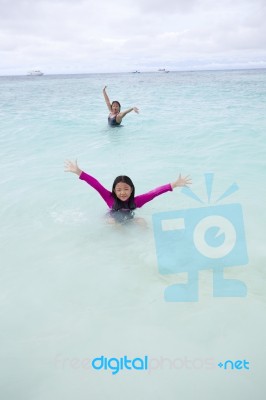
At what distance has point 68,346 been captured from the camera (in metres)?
3.09

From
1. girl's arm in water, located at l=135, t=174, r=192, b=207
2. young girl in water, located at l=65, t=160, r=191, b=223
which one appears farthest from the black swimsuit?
girl's arm in water, located at l=135, t=174, r=192, b=207

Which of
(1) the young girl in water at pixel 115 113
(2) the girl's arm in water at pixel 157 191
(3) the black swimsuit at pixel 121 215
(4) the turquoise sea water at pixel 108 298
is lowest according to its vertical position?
(4) the turquoise sea water at pixel 108 298

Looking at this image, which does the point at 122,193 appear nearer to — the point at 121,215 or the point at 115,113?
the point at 121,215

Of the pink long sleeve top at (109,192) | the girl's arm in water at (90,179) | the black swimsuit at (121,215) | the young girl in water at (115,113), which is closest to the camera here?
the girl's arm in water at (90,179)

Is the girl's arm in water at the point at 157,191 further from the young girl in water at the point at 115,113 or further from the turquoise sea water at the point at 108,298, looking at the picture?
the young girl in water at the point at 115,113

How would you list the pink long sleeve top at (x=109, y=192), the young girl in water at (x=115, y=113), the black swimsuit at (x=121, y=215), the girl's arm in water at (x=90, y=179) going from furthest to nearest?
the young girl in water at (x=115, y=113) < the black swimsuit at (x=121, y=215) < the pink long sleeve top at (x=109, y=192) < the girl's arm in water at (x=90, y=179)

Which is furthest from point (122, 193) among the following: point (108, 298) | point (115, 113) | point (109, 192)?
point (115, 113)

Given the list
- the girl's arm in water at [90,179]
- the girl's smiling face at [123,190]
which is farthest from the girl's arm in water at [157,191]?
the girl's arm in water at [90,179]

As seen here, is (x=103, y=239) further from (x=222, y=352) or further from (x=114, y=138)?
(x=114, y=138)

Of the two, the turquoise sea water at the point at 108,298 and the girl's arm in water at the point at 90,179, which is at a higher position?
the girl's arm in water at the point at 90,179

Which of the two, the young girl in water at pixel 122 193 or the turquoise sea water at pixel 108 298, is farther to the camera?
the young girl in water at pixel 122 193

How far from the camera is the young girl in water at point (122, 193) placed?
14.9 ft

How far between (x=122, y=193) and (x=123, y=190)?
6cm

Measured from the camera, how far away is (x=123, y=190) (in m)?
4.62
